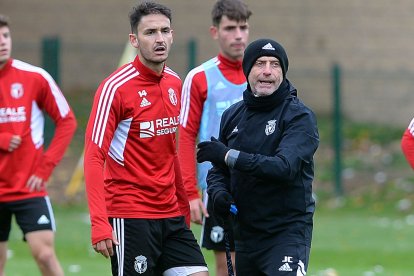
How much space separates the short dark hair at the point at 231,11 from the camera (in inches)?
368

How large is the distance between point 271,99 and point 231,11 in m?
2.44

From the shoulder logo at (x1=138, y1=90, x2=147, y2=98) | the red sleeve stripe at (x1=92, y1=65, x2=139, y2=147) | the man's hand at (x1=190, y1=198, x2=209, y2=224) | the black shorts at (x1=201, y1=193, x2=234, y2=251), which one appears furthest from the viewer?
the black shorts at (x1=201, y1=193, x2=234, y2=251)

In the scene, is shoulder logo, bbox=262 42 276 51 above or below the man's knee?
above

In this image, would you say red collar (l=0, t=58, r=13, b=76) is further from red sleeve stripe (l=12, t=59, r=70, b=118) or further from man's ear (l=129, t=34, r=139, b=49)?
man's ear (l=129, t=34, r=139, b=49)

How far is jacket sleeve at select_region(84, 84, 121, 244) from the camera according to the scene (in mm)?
7055

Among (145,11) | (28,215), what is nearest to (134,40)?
(145,11)

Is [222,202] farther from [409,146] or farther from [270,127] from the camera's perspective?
[409,146]

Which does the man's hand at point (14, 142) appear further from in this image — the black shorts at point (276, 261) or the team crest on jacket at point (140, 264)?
the black shorts at point (276, 261)

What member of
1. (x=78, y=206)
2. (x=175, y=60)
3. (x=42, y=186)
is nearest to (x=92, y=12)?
(x=175, y=60)

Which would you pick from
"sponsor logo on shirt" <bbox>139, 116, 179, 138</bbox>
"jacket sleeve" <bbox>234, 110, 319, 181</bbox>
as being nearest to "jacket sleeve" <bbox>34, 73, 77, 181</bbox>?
"sponsor logo on shirt" <bbox>139, 116, 179, 138</bbox>

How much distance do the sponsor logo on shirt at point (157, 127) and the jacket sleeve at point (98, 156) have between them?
20 centimetres

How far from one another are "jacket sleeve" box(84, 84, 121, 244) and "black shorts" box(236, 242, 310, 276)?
2.97ft

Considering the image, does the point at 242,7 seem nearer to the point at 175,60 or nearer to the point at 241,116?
the point at 241,116

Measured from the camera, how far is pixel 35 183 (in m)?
9.44
